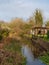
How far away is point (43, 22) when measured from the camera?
81.8 metres

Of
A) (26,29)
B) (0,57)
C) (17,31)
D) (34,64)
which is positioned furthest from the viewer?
(26,29)

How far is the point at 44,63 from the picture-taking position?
17.5 m

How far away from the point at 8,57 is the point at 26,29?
5662cm

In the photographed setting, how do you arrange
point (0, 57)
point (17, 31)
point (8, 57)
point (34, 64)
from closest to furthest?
point (0, 57) → point (8, 57) → point (34, 64) → point (17, 31)

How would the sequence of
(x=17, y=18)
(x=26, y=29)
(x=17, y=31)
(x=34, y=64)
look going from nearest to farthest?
(x=34, y=64) → (x=17, y=31) → (x=26, y=29) → (x=17, y=18)

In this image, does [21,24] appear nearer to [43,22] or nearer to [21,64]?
[43,22]

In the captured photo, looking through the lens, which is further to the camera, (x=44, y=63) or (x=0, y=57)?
(x=44, y=63)

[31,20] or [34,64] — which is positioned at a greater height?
[31,20]

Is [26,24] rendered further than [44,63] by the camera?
Yes

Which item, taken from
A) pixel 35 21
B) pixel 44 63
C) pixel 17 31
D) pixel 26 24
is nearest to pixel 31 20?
pixel 35 21

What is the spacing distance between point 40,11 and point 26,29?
13.9m

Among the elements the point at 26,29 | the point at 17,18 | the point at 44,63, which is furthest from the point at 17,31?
the point at 44,63

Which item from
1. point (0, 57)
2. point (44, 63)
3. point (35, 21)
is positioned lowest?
point (44, 63)

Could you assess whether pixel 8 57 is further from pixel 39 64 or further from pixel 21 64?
pixel 39 64
